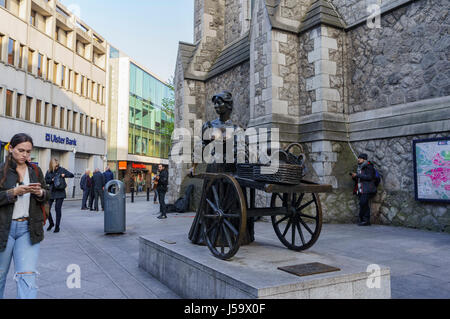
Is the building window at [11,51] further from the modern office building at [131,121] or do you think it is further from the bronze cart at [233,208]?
the bronze cart at [233,208]

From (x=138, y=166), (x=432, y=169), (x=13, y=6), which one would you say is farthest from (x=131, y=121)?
(x=432, y=169)

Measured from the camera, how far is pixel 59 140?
26562mm

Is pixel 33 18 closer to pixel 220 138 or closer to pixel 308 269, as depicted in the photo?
pixel 220 138

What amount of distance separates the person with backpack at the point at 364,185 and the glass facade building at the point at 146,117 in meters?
29.7

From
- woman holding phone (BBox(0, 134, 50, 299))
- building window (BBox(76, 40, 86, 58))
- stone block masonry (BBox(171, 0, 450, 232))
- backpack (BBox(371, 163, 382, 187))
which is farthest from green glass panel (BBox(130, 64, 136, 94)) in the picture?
woman holding phone (BBox(0, 134, 50, 299))

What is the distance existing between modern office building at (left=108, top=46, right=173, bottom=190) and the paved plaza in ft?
90.9

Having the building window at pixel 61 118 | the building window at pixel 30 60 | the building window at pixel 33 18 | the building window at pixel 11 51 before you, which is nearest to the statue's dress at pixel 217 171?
the building window at pixel 11 51

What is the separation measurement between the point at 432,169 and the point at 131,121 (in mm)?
35627

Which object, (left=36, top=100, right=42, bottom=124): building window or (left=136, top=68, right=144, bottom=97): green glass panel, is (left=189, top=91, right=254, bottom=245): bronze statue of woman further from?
(left=136, top=68, right=144, bottom=97): green glass panel

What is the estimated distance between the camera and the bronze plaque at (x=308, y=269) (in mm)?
3263

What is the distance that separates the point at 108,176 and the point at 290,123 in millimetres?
8730

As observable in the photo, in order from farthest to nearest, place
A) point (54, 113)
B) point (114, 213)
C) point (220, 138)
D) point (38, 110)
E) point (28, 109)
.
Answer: point (54, 113) → point (38, 110) → point (28, 109) → point (114, 213) → point (220, 138)

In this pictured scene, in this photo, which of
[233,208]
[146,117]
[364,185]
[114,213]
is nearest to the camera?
[233,208]

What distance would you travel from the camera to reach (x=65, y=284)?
439cm
